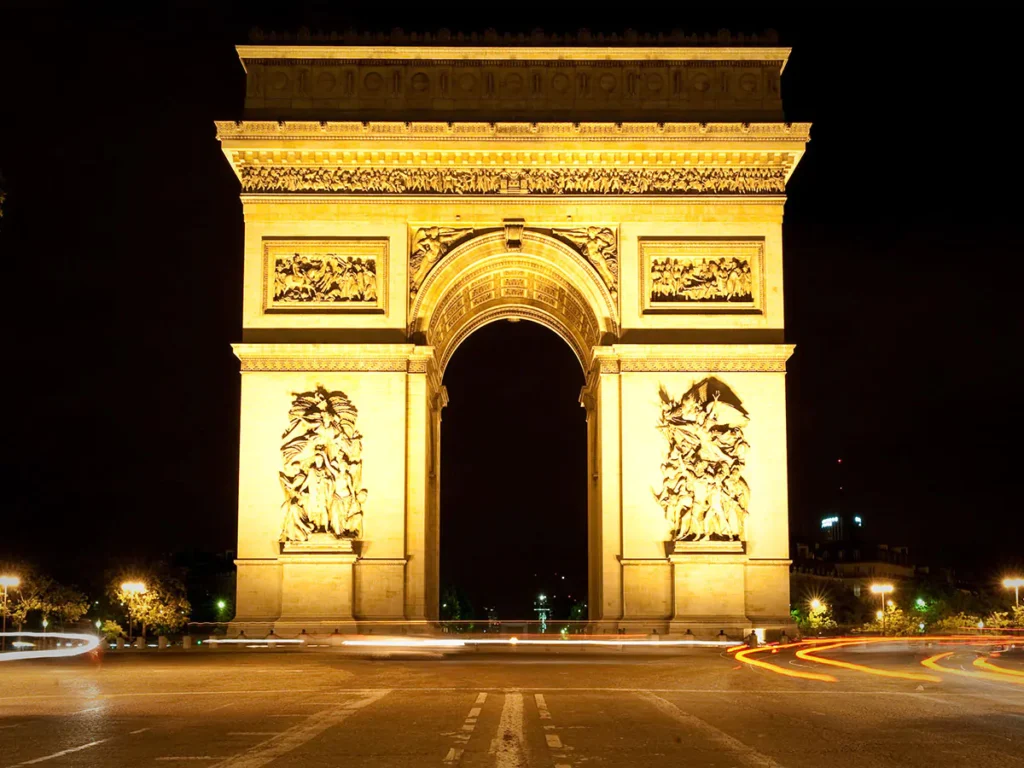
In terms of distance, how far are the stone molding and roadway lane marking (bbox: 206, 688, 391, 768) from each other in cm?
2016

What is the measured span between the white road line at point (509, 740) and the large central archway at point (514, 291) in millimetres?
21101

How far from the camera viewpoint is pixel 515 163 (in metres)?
A: 37.3

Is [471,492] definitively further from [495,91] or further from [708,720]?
[708,720]

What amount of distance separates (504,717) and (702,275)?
2327cm

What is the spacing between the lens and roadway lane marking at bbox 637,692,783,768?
11380 millimetres

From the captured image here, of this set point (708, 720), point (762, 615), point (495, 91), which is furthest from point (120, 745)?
point (495, 91)

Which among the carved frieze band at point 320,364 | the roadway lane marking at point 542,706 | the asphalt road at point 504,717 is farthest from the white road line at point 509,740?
the carved frieze band at point 320,364

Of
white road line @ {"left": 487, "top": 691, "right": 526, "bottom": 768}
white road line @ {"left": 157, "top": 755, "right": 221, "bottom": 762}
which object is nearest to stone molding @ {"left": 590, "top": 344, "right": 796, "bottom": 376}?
white road line @ {"left": 487, "top": 691, "right": 526, "bottom": 768}

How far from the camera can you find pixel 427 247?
37.0 meters

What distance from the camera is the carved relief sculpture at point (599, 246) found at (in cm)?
3700

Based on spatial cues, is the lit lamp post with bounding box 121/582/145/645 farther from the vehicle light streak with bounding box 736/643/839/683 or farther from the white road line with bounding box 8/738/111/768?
the white road line with bounding box 8/738/111/768

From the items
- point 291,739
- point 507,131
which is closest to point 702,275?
point 507,131

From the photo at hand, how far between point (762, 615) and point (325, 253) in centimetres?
1489

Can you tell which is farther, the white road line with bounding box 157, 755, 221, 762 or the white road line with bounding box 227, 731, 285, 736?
the white road line with bounding box 227, 731, 285, 736
